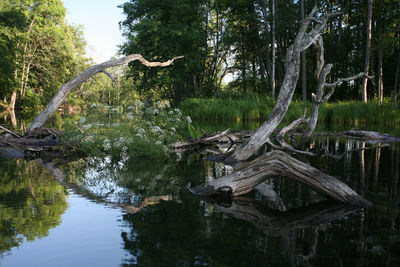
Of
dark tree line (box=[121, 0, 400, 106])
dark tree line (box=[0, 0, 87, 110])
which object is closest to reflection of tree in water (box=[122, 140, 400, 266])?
dark tree line (box=[121, 0, 400, 106])

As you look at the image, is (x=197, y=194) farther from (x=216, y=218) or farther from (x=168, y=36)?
(x=168, y=36)

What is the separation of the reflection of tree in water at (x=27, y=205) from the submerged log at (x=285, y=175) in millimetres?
2246

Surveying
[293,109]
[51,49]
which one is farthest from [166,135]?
[51,49]

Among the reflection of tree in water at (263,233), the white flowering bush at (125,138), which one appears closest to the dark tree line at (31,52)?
the white flowering bush at (125,138)

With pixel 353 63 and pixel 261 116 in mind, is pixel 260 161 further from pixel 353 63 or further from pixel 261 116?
pixel 353 63

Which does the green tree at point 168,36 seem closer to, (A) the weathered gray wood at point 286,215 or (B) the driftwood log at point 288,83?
(B) the driftwood log at point 288,83

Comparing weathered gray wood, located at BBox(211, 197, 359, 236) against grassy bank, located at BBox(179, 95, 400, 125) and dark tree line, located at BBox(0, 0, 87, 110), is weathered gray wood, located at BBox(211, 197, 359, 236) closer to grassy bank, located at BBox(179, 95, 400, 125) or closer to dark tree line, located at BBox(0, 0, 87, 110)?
grassy bank, located at BBox(179, 95, 400, 125)

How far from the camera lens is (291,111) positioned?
21.3 metres

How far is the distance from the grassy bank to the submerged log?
17147 millimetres

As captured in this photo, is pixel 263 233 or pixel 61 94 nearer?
pixel 263 233

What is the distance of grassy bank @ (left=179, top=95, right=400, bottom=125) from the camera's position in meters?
20.3

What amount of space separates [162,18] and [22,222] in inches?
1372

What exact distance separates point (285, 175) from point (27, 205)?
3.74m

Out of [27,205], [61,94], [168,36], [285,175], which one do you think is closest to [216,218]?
[285,175]
